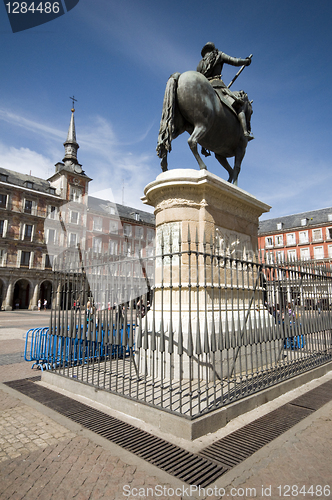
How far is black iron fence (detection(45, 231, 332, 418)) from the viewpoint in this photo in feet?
13.3

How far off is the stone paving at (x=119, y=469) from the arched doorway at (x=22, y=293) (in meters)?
37.0

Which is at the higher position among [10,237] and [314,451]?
[10,237]

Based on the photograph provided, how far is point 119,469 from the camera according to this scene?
2.79 metres

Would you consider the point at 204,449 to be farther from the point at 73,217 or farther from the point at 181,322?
the point at 73,217

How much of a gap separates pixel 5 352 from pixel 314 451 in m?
9.01

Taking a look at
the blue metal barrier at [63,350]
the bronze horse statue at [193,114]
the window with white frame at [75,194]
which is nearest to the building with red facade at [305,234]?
the window with white frame at [75,194]

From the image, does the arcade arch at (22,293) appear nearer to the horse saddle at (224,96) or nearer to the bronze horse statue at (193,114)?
the bronze horse statue at (193,114)

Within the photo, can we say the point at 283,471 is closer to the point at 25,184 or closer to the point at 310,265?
the point at 310,265

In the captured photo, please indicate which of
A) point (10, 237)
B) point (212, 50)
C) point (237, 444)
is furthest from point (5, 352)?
point (10, 237)

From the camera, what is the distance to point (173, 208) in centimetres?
543

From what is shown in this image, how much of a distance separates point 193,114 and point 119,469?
557cm

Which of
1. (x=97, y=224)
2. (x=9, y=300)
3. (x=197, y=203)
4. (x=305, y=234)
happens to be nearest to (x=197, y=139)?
(x=197, y=203)

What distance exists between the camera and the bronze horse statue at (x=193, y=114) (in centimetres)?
562

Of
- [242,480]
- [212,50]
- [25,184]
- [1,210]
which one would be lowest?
[242,480]
